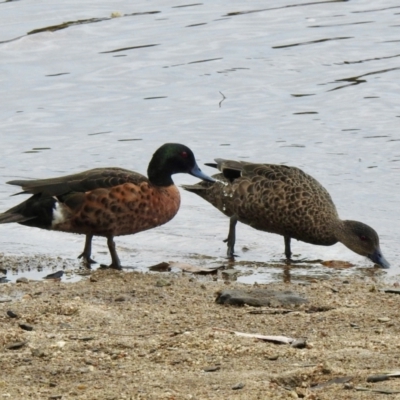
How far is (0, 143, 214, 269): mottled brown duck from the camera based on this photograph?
25.4ft

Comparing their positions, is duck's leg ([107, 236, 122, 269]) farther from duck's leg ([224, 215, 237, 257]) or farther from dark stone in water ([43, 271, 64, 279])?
duck's leg ([224, 215, 237, 257])

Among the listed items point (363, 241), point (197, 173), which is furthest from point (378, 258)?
point (197, 173)

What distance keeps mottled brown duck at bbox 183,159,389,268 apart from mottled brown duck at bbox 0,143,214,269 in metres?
1.10

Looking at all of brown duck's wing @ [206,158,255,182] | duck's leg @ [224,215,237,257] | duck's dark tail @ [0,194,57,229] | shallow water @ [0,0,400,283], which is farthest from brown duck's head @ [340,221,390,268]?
duck's dark tail @ [0,194,57,229]

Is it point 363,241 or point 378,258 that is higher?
point 363,241

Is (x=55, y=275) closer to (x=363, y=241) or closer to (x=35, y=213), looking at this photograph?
(x=35, y=213)

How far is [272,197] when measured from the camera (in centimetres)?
875

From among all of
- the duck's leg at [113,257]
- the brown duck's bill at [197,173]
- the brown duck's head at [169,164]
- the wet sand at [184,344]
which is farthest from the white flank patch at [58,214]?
the brown duck's bill at [197,173]

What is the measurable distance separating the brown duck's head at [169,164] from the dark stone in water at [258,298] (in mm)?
2093

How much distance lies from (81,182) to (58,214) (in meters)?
0.28

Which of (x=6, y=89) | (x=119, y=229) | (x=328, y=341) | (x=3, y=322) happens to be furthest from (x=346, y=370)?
(x=6, y=89)

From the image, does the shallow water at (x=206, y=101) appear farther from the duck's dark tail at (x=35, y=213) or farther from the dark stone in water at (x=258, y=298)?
the dark stone in water at (x=258, y=298)

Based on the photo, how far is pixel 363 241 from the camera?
27.5 ft

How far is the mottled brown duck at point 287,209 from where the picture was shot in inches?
338
